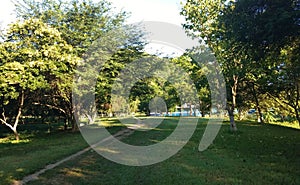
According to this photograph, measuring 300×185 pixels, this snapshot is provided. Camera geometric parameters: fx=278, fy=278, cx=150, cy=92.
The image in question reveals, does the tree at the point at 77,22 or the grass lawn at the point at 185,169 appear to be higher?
the tree at the point at 77,22

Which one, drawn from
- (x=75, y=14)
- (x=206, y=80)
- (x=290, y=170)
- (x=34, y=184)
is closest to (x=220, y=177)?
(x=290, y=170)

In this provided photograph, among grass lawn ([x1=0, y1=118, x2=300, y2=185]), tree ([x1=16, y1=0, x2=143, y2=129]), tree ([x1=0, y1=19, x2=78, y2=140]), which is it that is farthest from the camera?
tree ([x1=16, y1=0, x2=143, y2=129])

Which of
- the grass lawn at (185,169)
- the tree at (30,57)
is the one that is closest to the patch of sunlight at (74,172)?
the grass lawn at (185,169)

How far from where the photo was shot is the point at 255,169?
8.46 metres

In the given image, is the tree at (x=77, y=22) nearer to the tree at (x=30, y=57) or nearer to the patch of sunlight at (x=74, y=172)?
the tree at (x=30, y=57)

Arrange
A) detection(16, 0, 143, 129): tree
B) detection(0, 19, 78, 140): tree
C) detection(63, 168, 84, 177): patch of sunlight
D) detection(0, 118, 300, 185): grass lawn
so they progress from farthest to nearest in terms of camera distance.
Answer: detection(16, 0, 143, 129): tree → detection(0, 19, 78, 140): tree → detection(63, 168, 84, 177): patch of sunlight → detection(0, 118, 300, 185): grass lawn

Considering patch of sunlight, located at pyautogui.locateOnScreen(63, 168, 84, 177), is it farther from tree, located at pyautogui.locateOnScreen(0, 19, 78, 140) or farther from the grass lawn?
tree, located at pyautogui.locateOnScreen(0, 19, 78, 140)

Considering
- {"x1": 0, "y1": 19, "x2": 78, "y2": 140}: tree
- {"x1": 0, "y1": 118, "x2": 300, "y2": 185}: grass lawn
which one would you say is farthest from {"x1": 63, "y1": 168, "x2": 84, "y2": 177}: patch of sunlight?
{"x1": 0, "y1": 19, "x2": 78, "y2": 140}: tree

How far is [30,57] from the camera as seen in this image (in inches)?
687

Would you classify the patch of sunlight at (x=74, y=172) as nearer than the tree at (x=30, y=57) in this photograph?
Yes

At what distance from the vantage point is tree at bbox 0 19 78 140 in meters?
16.8

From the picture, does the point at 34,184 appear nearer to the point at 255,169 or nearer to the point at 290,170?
the point at 255,169

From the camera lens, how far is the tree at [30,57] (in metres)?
16.8

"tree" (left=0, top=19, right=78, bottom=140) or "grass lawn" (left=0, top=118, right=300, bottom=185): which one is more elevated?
"tree" (left=0, top=19, right=78, bottom=140)
